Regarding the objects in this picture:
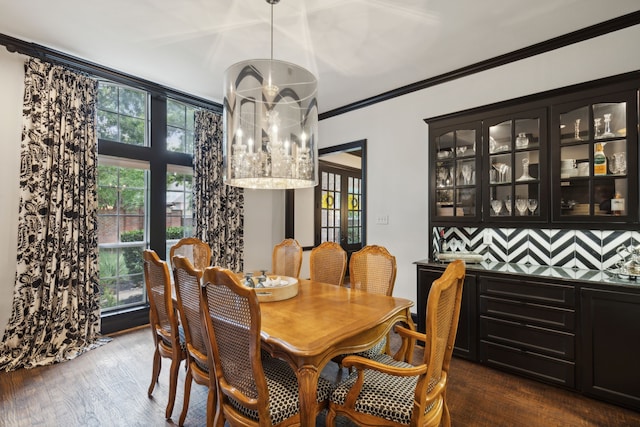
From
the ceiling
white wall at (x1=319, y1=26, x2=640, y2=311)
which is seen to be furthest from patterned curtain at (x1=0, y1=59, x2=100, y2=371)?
white wall at (x1=319, y1=26, x2=640, y2=311)

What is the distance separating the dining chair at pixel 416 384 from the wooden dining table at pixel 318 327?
15cm

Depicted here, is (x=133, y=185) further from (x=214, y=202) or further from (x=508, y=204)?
(x=508, y=204)

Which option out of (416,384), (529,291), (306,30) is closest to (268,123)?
(306,30)

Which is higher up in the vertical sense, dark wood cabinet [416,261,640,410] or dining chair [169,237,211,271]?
dining chair [169,237,211,271]

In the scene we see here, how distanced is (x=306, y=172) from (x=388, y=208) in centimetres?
206

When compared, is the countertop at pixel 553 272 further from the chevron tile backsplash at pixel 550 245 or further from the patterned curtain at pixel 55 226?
the patterned curtain at pixel 55 226

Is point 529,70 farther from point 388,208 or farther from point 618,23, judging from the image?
point 388,208

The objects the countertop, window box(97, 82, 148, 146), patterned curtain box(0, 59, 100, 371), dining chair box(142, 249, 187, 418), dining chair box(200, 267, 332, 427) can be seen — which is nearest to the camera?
dining chair box(200, 267, 332, 427)

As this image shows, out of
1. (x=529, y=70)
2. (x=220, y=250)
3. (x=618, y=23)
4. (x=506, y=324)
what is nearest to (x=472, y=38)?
(x=529, y=70)

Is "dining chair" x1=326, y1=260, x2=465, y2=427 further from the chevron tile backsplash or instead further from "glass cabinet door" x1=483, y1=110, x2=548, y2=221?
the chevron tile backsplash

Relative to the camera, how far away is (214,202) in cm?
432

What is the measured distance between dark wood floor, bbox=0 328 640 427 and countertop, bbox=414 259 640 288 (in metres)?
0.86

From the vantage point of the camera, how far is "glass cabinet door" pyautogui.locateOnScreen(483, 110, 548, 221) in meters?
2.73

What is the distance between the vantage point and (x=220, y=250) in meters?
4.38
